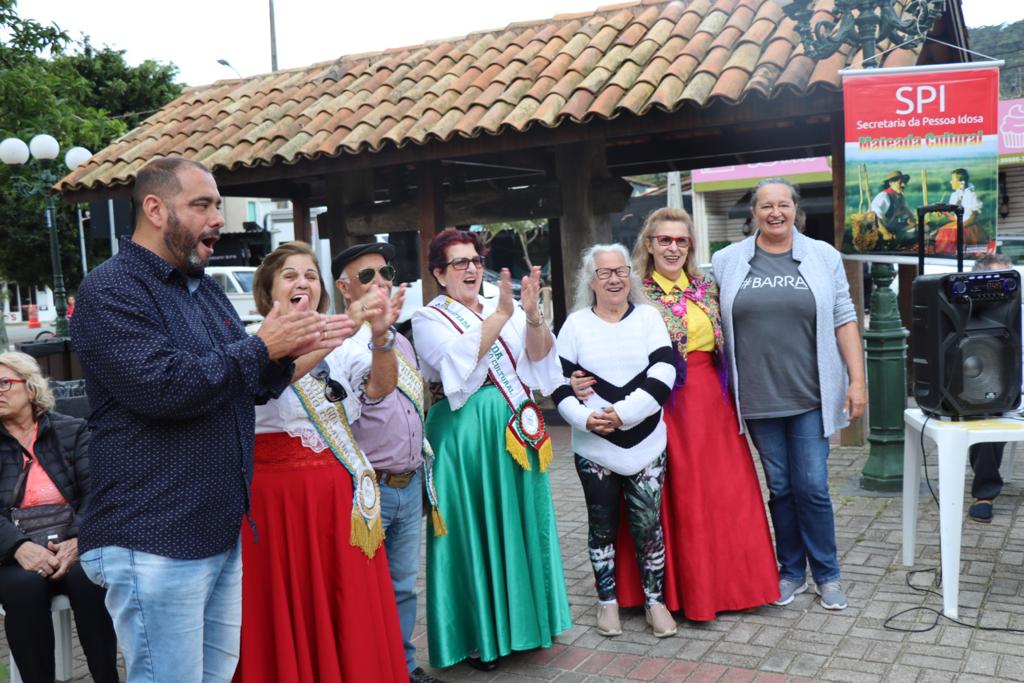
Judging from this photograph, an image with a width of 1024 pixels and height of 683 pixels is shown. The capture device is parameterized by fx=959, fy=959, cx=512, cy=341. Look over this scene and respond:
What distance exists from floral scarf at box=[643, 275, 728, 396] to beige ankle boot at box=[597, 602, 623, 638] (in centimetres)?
106

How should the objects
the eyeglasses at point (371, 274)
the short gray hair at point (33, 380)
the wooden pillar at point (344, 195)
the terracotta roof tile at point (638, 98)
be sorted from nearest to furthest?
the eyeglasses at point (371, 274) → the short gray hair at point (33, 380) → the terracotta roof tile at point (638, 98) → the wooden pillar at point (344, 195)

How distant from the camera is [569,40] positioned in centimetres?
927

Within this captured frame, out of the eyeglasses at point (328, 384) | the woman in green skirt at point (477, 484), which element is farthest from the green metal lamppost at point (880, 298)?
the eyeglasses at point (328, 384)

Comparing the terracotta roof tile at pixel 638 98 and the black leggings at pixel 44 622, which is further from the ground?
the terracotta roof tile at pixel 638 98

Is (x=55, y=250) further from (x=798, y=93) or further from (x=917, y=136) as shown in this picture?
(x=917, y=136)

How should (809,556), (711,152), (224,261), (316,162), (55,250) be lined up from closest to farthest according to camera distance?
(809,556)
(316,162)
(711,152)
(55,250)
(224,261)

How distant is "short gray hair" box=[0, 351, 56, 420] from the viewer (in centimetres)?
413

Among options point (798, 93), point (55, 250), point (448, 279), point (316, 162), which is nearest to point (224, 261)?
point (55, 250)

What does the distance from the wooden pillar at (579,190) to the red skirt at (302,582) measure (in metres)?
5.88

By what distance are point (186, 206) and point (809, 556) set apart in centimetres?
339

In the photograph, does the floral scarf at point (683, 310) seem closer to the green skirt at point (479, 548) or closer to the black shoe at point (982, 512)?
the green skirt at point (479, 548)

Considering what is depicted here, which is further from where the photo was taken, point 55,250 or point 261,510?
point 55,250

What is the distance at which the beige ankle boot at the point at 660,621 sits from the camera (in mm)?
4281

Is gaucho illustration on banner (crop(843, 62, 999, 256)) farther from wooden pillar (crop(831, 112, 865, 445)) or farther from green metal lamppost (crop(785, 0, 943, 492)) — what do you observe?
wooden pillar (crop(831, 112, 865, 445))
